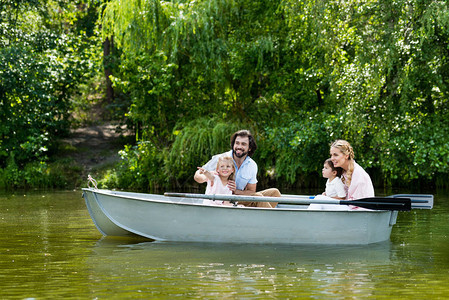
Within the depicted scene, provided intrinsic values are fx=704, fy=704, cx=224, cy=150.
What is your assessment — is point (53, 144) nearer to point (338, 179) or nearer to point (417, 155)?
point (417, 155)

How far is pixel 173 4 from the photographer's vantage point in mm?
18156

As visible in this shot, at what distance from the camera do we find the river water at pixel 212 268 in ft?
18.6

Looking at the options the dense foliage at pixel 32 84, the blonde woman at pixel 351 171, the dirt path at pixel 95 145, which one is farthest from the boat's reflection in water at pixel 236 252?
the dirt path at pixel 95 145

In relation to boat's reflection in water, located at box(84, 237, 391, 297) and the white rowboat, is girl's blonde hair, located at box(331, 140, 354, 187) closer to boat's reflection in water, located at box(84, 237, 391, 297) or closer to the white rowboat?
the white rowboat

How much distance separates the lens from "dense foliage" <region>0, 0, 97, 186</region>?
20.0 m

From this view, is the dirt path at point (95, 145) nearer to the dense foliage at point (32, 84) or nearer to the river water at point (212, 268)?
the dense foliage at point (32, 84)

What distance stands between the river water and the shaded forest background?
5233 millimetres

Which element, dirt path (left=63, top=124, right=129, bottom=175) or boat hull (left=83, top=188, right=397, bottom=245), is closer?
boat hull (left=83, top=188, right=397, bottom=245)

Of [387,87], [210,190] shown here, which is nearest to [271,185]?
[387,87]

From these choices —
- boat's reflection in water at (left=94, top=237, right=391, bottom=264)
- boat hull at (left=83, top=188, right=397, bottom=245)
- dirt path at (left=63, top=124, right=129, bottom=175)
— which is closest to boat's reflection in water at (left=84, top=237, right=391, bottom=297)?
boat's reflection in water at (left=94, top=237, right=391, bottom=264)

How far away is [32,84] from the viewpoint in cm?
2019

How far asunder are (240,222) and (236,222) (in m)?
0.05

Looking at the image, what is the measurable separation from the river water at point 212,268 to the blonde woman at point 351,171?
0.65 metres

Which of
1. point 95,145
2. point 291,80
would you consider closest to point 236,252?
point 291,80
